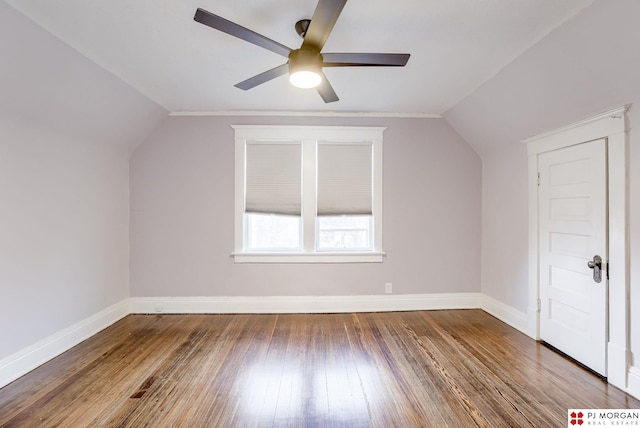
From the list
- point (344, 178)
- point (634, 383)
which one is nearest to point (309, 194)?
point (344, 178)

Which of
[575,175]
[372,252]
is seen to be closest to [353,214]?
[372,252]

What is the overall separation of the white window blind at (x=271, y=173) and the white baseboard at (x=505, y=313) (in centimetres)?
290

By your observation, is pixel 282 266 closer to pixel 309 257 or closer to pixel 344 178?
pixel 309 257

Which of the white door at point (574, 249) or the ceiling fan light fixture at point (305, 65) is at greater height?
the ceiling fan light fixture at point (305, 65)

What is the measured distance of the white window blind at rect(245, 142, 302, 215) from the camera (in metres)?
3.63

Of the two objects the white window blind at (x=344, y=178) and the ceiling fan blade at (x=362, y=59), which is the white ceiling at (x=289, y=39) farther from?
the white window blind at (x=344, y=178)

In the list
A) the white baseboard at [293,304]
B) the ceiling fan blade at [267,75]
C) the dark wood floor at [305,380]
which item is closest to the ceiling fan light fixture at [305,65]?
the ceiling fan blade at [267,75]

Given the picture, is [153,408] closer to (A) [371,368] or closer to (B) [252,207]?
(A) [371,368]

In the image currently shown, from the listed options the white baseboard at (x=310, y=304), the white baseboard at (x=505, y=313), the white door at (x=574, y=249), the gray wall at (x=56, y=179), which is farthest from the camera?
the white baseboard at (x=310, y=304)

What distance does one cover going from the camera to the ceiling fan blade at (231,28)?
1.45 meters

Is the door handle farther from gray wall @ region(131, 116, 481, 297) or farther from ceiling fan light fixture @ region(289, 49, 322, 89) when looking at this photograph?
ceiling fan light fixture @ region(289, 49, 322, 89)

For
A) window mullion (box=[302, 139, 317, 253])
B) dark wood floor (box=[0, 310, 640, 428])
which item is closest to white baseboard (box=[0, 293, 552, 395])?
dark wood floor (box=[0, 310, 640, 428])

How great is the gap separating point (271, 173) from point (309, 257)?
122 cm

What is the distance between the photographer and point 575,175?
98.3 inches
